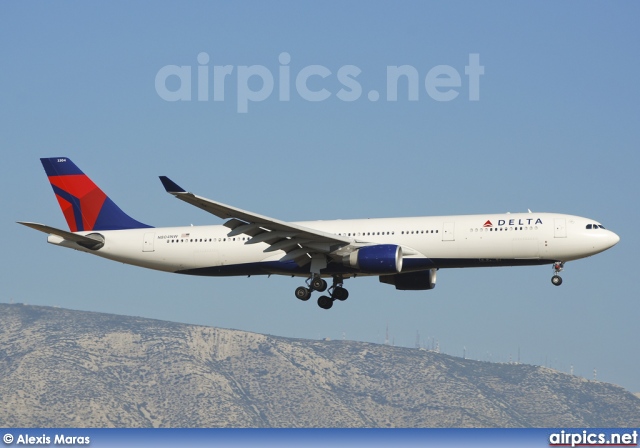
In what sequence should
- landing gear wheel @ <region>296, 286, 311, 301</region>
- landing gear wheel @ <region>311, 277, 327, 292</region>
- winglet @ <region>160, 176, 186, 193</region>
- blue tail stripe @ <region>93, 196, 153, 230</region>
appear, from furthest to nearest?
1. blue tail stripe @ <region>93, 196, 153, 230</region>
2. landing gear wheel @ <region>296, 286, 311, 301</region>
3. landing gear wheel @ <region>311, 277, 327, 292</region>
4. winglet @ <region>160, 176, 186, 193</region>

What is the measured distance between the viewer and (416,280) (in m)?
65.4

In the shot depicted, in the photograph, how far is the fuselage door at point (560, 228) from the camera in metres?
59.1

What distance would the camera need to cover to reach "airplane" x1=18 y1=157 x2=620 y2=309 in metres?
59.2

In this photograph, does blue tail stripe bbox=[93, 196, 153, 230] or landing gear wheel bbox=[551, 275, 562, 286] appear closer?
landing gear wheel bbox=[551, 275, 562, 286]

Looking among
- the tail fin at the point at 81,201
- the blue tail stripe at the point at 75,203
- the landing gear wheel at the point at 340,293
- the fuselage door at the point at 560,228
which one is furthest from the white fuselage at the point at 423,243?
the blue tail stripe at the point at 75,203

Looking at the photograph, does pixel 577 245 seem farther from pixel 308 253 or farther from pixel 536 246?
pixel 308 253

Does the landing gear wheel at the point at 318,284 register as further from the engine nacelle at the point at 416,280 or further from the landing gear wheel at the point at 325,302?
the engine nacelle at the point at 416,280

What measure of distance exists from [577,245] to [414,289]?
34.6 ft

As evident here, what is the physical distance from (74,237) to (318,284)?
14.3 meters

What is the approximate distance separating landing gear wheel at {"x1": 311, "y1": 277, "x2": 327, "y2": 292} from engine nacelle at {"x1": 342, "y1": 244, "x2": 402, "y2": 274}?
10.2ft

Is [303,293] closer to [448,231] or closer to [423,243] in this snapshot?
[423,243]

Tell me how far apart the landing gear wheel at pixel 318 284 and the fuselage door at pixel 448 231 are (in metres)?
7.57

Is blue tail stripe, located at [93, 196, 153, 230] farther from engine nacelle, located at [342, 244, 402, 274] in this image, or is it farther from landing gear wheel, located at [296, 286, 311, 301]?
engine nacelle, located at [342, 244, 402, 274]

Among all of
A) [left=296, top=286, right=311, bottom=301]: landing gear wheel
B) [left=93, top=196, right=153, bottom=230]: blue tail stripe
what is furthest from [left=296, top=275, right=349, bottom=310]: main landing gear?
[left=93, top=196, right=153, bottom=230]: blue tail stripe
